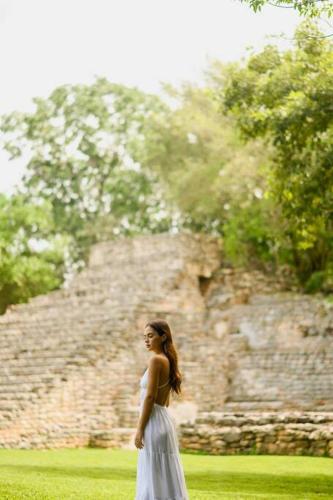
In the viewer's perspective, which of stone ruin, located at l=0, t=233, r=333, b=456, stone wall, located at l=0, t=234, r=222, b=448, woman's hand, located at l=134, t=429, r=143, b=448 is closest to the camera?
woman's hand, located at l=134, t=429, r=143, b=448

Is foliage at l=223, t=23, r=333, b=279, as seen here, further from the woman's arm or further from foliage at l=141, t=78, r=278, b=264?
foliage at l=141, t=78, r=278, b=264

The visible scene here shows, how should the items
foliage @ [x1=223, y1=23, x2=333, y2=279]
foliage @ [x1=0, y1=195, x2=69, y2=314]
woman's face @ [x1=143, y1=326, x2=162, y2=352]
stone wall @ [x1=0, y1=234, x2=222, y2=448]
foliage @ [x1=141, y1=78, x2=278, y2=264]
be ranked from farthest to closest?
foliage @ [x1=0, y1=195, x2=69, y2=314], foliage @ [x1=141, y1=78, x2=278, y2=264], stone wall @ [x1=0, y1=234, x2=222, y2=448], foliage @ [x1=223, y1=23, x2=333, y2=279], woman's face @ [x1=143, y1=326, x2=162, y2=352]

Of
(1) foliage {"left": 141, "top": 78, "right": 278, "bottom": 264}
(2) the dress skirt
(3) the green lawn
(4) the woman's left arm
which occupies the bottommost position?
(3) the green lawn

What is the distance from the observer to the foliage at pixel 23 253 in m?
35.5

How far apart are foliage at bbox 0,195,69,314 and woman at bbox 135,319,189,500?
90.0ft

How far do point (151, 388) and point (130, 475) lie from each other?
256 inches

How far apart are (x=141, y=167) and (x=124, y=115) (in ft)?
8.45

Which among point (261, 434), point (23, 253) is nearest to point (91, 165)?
point (23, 253)

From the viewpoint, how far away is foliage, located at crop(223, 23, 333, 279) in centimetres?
1622

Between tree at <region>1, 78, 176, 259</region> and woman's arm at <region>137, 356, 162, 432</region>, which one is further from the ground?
tree at <region>1, 78, 176, 259</region>

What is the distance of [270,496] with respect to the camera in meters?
11.3

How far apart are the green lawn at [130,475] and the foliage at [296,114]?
4.55m

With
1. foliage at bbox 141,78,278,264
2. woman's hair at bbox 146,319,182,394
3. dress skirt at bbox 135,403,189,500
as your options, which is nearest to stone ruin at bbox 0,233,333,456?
foliage at bbox 141,78,278,264

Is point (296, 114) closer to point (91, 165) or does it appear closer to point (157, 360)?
point (157, 360)
